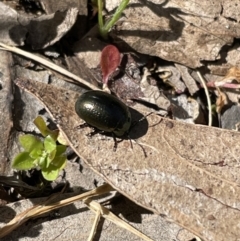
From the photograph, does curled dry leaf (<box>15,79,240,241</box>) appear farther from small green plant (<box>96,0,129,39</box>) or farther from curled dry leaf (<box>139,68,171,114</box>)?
small green plant (<box>96,0,129,39</box>)

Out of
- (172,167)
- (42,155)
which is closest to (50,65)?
(42,155)

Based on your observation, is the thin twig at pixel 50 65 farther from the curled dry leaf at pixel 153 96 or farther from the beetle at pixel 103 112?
the curled dry leaf at pixel 153 96

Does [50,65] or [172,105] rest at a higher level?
[50,65]

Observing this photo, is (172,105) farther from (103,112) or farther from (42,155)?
(42,155)

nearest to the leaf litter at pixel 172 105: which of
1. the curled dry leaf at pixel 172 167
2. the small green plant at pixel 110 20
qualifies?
the curled dry leaf at pixel 172 167

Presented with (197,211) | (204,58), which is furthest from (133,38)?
(197,211)

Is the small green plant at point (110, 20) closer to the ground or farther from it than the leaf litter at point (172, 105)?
farther from it

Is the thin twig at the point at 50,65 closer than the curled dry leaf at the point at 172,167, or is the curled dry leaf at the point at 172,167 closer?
the curled dry leaf at the point at 172,167

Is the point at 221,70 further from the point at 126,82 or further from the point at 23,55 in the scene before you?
the point at 23,55
